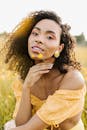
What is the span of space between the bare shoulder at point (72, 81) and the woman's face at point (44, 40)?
18cm

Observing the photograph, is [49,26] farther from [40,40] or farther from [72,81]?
[72,81]

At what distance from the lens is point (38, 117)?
367 cm

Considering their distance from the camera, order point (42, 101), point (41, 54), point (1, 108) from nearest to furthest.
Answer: point (41, 54), point (42, 101), point (1, 108)

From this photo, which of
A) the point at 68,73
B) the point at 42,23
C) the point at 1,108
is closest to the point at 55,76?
the point at 68,73

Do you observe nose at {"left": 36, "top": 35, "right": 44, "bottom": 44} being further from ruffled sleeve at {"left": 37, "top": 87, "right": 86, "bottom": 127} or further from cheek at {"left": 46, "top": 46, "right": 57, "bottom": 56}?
ruffled sleeve at {"left": 37, "top": 87, "right": 86, "bottom": 127}

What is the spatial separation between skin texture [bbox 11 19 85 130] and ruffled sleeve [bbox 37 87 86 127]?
40mm

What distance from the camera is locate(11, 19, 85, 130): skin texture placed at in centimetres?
363

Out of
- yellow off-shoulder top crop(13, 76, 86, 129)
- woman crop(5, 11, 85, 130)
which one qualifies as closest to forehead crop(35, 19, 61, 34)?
woman crop(5, 11, 85, 130)

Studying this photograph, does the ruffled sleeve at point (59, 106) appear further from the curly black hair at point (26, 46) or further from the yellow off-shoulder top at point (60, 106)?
the curly black hair at point (26, 46)

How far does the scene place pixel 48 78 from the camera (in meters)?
3.82

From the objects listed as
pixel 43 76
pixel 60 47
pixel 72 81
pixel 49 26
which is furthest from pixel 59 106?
pixel 49 26

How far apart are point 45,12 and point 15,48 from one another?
44 cm

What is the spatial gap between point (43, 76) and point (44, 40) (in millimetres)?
308

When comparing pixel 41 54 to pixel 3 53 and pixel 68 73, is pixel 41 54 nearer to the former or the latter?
pixel 68 73
